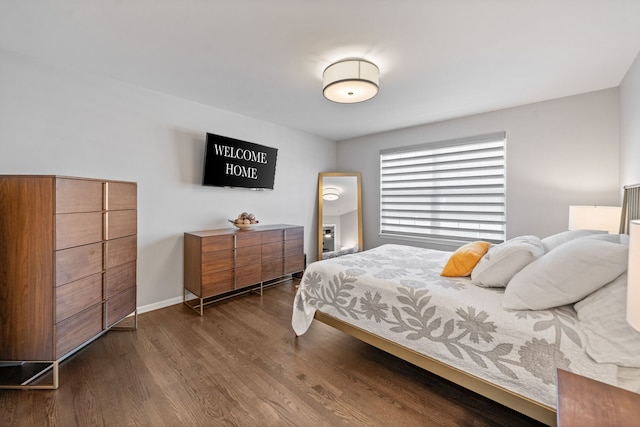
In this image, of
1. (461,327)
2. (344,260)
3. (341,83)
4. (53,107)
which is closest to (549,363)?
(461,327)

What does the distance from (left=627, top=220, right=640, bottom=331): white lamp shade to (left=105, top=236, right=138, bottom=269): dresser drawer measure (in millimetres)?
3028

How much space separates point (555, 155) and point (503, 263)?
2.27 meters

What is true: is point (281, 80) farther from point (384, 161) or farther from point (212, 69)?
point (384, 161)

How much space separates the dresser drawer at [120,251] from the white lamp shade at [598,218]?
4282 millimetres

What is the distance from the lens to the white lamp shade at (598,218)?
233cm

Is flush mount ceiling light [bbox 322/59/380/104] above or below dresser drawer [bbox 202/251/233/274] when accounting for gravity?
above

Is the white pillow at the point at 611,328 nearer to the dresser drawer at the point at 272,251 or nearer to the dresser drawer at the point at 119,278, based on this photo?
the dresser drawer at the point at 272,251

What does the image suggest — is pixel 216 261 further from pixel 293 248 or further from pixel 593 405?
pixel 593 405

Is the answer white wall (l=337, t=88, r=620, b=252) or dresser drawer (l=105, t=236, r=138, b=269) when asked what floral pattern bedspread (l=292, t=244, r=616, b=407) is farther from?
white wall (l=337, t=88, r=620, b=252)

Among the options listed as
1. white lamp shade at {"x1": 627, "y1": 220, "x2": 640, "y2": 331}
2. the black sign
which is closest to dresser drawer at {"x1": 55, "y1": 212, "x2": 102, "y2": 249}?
the black sign

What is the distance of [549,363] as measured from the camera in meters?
1.24

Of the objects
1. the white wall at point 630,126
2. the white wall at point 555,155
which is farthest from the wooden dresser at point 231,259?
the white wall at point 630,126

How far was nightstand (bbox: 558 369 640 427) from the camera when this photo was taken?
2.37 feet

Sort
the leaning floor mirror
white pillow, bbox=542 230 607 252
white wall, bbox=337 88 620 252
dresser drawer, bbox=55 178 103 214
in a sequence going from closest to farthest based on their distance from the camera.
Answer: dresser drawer, bbox=55 178 103 214 < white pillow, bbox=542 230 607 252 < white wall, bbox=337 88 620 252 < the leaning floor mirror
